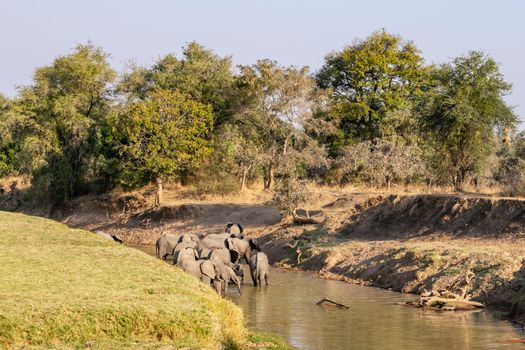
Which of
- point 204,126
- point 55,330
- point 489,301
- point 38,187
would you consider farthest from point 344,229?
point 38,187

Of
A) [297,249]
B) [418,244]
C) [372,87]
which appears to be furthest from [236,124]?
[418,244]

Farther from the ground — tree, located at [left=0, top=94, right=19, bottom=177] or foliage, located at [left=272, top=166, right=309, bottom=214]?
tree, located at [left=0, top=94, right=19, bottom=177]

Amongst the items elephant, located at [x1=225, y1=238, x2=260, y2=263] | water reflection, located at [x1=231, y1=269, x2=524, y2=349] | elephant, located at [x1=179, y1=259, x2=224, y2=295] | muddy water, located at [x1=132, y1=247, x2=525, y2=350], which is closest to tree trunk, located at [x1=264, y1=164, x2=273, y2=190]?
elephant, located at [x1=225, y1=238, x2=260, y2=263]

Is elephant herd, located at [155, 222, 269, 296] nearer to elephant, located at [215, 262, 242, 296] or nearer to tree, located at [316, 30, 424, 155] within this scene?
elephant, located at [215, 262, 242, 296]

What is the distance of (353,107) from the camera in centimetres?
6038

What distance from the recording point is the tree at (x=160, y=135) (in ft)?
184

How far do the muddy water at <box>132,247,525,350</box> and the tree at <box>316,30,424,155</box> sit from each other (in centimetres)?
3202

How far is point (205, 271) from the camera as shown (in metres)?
26.5

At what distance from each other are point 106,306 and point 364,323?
9.47 meters

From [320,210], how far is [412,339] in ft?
83.4

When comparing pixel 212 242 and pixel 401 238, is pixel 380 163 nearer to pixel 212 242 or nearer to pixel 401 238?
pixel 401 238

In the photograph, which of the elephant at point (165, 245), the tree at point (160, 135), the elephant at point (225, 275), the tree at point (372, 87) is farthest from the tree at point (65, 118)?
the elephant at point (225, 275)

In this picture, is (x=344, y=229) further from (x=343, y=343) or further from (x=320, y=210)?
(x=343, y=343)

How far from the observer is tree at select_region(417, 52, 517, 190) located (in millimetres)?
44438
